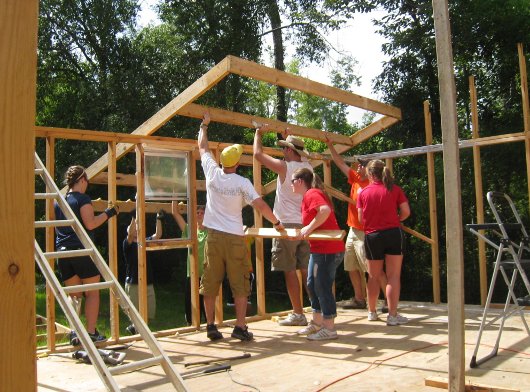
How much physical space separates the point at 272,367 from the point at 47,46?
13367 mm

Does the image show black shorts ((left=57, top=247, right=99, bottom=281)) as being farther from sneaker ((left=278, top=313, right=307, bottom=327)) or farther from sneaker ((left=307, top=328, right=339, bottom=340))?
sneaker ((left=278, top=313, right=307, bottom=327))

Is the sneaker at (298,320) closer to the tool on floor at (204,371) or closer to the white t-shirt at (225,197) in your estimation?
the white t-shirt at (225,197)

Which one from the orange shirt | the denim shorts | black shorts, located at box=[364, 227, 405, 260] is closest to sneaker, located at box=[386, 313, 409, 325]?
black shorts, located at box=[364, 227, 405, 260]

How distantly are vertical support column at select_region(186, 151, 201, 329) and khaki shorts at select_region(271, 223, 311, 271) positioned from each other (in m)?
0.85

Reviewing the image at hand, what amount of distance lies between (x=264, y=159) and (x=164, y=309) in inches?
270

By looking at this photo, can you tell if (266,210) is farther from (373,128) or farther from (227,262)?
(373,128)

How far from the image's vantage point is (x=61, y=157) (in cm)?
1324

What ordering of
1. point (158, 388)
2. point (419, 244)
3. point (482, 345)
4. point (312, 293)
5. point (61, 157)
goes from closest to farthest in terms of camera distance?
point (158, 388)
point (482, 345)
point (312, 293)
point (419, 244)
point (61, 157)

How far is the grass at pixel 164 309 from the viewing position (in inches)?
386

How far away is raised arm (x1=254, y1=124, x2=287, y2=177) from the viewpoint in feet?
18.1

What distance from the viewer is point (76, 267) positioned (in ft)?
15.5

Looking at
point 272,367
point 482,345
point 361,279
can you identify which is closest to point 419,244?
point 361,279

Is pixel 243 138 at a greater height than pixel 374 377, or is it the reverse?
pixel 243 138

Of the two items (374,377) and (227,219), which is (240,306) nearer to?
(227,219)
